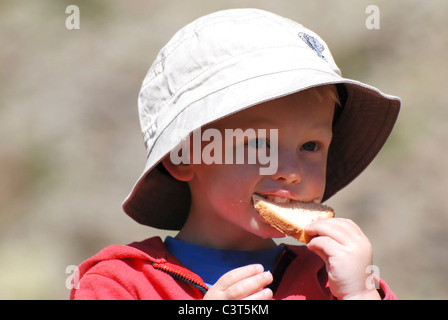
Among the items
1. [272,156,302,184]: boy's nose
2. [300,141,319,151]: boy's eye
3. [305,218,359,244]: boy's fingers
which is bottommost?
[305,218,359,244]: boy's fingers

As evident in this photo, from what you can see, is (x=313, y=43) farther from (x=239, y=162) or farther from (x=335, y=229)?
(x=335, y=229)

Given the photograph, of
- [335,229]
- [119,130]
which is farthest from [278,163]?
[119,130]

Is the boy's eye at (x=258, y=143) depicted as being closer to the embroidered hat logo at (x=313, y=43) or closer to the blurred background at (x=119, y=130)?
the embroidered hat logo at (x=313, y=43)

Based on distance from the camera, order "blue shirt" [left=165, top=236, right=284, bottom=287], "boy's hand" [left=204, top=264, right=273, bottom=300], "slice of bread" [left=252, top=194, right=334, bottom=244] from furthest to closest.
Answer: "blue shirt" [left=165, top=236, right=284, bottom=287] < "slice of bread" [left=252, top=194, right=334, bottom=244] < "boy's hand" [left=204, top=264, right=273, bottom=300]

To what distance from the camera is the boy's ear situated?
5.54ft

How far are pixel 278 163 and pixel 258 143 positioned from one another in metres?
0.07

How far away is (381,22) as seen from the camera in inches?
148

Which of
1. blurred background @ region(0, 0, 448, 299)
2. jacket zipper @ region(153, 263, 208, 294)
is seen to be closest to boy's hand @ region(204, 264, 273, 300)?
jacket zipper @ region(153, 263, 208, 294)

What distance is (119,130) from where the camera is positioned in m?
3.64

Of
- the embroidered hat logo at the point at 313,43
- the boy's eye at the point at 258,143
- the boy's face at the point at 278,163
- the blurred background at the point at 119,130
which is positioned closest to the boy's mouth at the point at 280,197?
the boy's face at the point at 278,163

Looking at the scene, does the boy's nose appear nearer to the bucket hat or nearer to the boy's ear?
the bucket hat

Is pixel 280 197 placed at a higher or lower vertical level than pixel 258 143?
lower

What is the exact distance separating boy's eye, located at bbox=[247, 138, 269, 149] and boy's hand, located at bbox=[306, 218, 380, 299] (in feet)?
0.71

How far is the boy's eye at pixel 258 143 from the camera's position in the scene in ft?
5.03
